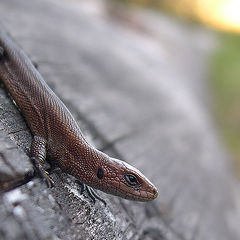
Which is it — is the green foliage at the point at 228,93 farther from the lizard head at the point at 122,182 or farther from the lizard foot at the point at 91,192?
the lizard foot at the point at 91,192

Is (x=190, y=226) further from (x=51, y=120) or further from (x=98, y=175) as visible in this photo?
(x=51, y=120)

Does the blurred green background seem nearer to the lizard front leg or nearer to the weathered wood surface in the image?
the weathered wood surface

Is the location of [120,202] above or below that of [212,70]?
above

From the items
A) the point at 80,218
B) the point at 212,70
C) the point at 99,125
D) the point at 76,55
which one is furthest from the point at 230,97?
the point at 80,218

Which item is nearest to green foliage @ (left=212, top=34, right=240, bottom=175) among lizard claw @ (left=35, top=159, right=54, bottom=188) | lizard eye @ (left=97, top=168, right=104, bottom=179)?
lizard eye @ (left=97, top=168, right=104, bottom=179)

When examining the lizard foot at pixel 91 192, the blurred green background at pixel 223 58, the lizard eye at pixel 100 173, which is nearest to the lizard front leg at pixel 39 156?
the lizard foot at pixel 91 192

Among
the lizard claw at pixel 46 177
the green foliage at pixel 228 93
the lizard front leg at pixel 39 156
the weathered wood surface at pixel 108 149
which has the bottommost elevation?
the green foliage at pixel 228 93
